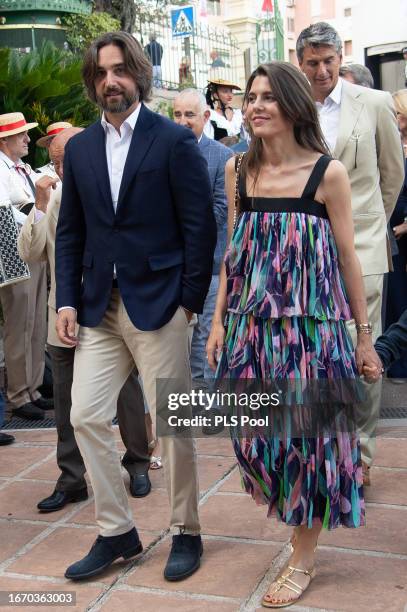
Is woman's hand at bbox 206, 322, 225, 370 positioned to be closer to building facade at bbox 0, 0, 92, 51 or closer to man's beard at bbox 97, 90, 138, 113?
man's beard at bbox 97, 90, 138, 113

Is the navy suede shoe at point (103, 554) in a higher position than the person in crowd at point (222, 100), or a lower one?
lower

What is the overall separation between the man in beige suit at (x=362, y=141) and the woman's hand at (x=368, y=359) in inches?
40.0

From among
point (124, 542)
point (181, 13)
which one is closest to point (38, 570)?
point (124, 542)

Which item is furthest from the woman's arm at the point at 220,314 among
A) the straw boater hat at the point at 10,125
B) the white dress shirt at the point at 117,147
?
the straw boater hat at the point at 10,125

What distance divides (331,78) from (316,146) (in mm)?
1225

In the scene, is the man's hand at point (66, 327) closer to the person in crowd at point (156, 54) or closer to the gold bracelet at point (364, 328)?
the gold bracelet at point (364, 328)

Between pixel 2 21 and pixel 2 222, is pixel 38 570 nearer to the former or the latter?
pixel 2 222

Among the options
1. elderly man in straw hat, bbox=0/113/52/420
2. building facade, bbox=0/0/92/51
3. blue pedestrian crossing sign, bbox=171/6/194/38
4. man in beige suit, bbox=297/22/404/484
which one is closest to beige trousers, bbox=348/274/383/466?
man in beige suit, bbox=297/22/404/484

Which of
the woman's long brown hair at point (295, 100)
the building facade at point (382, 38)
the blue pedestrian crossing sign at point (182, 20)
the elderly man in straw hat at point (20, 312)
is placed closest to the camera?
the woman's long brown hair at point (295, 100)

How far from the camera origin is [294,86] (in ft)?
11.4

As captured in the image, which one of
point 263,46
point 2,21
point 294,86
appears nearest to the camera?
point 294,86

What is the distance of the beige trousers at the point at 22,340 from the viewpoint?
261 inches

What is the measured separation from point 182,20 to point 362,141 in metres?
11.5

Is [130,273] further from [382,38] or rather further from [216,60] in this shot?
[216,60]
